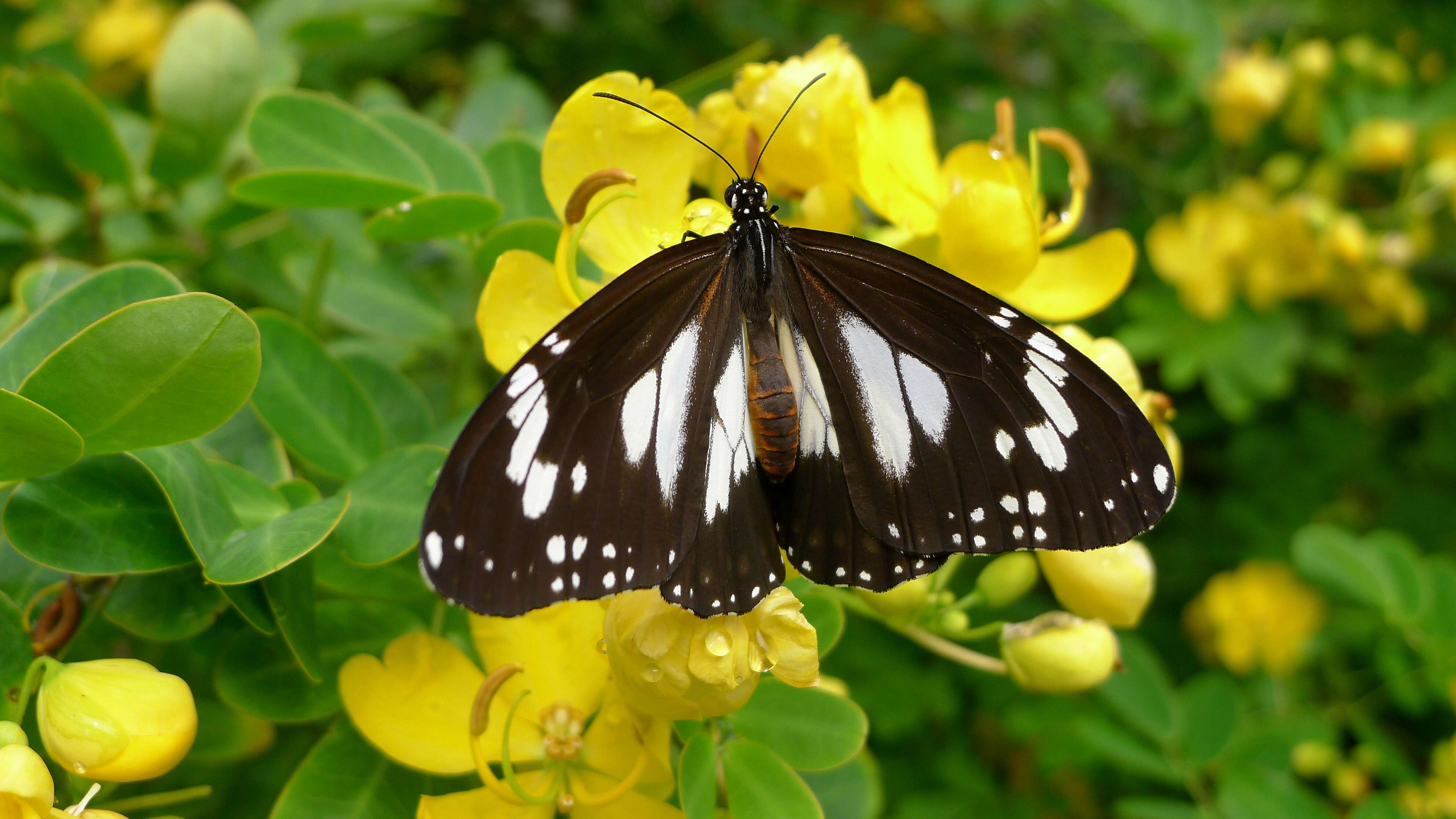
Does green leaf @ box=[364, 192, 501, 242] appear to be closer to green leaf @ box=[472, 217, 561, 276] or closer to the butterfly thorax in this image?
green leaf @ box=[472, 217, 561, 276]

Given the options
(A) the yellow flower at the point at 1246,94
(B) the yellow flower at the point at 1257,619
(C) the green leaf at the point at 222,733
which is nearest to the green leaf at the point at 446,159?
(C) the green leaf at the point at 222,733

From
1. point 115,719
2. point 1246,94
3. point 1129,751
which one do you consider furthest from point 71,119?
point 1246,94

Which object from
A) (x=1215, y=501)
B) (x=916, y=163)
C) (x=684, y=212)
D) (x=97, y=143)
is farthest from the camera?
(x=1215, y=501)

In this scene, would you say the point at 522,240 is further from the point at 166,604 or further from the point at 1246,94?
the point at 1246,94

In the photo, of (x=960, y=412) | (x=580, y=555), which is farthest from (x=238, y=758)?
(x=960, y=412)

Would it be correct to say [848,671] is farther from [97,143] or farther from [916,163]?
[97,143]
